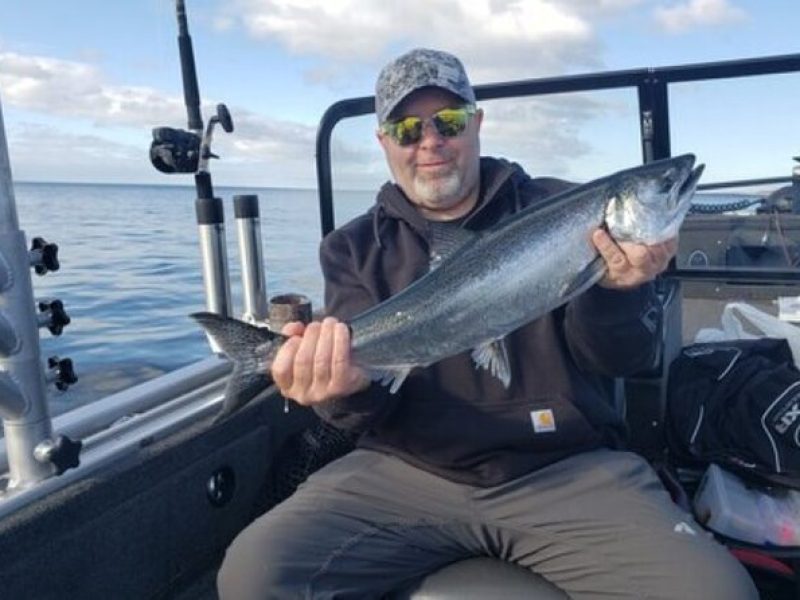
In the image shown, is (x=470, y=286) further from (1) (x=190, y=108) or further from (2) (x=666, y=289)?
(1) (x=190, y=108)

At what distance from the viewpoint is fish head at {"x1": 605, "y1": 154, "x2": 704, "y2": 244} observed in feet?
8.21

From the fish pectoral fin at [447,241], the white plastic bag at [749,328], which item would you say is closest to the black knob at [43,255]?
the fish pectoral fin at [447,241]

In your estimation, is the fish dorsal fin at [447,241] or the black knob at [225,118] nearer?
the fish dorsal fin at [447,241]

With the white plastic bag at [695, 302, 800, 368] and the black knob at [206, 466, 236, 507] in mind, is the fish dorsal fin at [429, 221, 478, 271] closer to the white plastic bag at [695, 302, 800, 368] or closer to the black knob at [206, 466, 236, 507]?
the black knob at [206, 466, 236, 507]

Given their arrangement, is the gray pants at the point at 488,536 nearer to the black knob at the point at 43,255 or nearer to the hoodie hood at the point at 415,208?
the hoodie hood at the point at 415,208

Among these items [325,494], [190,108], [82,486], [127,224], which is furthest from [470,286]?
[127,224]

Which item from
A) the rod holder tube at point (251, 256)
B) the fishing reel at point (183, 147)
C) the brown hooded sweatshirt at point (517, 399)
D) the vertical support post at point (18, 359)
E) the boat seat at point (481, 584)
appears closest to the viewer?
the vertical support post at point (18, 359)

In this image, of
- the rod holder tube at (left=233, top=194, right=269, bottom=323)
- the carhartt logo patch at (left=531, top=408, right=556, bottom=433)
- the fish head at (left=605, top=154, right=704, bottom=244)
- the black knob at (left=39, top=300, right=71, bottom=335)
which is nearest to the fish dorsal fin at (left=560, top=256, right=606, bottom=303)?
the fish head at (left=605, top=154, right=704, bottom=244)

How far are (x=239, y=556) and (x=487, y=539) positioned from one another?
0.92 m

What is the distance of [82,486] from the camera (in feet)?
8.53

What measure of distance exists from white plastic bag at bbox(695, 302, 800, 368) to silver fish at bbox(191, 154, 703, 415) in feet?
6.75

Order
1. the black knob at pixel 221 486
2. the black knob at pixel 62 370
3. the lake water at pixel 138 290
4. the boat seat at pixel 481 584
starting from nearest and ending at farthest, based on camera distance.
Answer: the boat seat at pixel 481 584, the black knob at pixel 62 370, the black knob at pixel 221 486, the lake water at pixel 138 290

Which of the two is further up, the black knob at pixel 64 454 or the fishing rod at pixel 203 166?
the fishing rod at pixel 203 166

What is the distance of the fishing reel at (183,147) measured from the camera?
3.78 m
